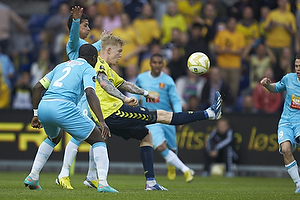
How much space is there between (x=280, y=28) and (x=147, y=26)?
409cm

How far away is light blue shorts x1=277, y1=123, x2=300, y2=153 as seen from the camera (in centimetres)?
987

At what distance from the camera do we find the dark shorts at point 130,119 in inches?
354

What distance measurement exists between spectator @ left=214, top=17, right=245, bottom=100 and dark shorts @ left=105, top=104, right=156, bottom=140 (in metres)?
8.60

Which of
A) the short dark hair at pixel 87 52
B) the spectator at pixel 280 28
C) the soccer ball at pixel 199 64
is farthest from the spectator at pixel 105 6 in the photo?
the short dark hair at pixel 87 52

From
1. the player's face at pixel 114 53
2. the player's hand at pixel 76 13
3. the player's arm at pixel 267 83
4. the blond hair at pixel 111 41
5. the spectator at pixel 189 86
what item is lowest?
the spectator at pixel 189 86

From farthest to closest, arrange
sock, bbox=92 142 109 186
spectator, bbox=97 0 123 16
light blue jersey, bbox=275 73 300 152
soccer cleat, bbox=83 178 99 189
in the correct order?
spectator, bbox=97 0 123 16 < soccer cleat, bbox=83 178 99 189 < light blue jersey, bbox=275 73 300 152 < sock, bbox=92 142 109 186

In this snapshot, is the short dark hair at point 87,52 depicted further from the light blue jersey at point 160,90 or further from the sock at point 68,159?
the light blue jersey at point 160,90

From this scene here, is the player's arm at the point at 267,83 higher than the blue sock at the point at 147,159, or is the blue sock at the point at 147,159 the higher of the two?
the player's arm at the point at 267,83

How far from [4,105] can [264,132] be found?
7952 mm

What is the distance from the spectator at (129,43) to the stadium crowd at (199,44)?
31 mm

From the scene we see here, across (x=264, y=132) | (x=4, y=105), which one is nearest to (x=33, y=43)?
(x=4, y=105)

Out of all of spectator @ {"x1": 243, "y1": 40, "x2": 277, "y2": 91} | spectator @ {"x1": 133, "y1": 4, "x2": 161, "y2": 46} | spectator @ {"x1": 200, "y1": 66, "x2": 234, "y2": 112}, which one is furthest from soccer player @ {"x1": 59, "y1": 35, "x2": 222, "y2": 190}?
spectator @ {"x1": 133, "y1": 4, "x2": 161, "y2": 46}

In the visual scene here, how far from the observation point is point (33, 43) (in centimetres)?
2058

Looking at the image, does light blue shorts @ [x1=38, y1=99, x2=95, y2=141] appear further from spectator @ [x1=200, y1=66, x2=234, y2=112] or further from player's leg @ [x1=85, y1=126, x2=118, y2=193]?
spectator @ [x1=200, y1=66, x2=234, y2=112]
